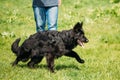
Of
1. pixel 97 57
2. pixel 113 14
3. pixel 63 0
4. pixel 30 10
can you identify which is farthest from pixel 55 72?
pixel 63 0

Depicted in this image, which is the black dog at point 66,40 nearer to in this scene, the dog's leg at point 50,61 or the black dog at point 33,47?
the dog's leg at point 50,61

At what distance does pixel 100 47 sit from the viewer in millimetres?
10953

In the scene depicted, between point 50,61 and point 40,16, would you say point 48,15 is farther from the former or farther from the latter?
point 50,61

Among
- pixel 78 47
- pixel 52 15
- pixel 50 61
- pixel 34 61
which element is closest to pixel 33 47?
pixel 34 61

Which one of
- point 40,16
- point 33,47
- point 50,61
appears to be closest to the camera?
point 50,61

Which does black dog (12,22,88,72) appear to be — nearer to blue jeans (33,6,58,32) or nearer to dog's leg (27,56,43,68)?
dog's leg (27,56,43,68)

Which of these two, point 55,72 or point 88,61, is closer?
point 55,72

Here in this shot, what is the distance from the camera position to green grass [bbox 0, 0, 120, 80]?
7.88 meters

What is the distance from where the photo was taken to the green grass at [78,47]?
7.88m

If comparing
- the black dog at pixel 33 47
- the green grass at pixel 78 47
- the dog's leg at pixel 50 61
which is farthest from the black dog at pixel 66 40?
the green grass at pixel 78 47

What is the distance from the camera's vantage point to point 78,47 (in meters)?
10.9

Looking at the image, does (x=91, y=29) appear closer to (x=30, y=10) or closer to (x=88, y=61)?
(x=88, y=61)

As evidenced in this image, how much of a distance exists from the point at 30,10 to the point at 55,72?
10.9 meters

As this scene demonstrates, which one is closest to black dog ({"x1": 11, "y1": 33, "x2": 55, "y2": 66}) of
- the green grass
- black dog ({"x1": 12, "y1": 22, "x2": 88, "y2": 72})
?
black dog ({"x1": 12, "y1": 22, "x2": 88, "y2": 72})
